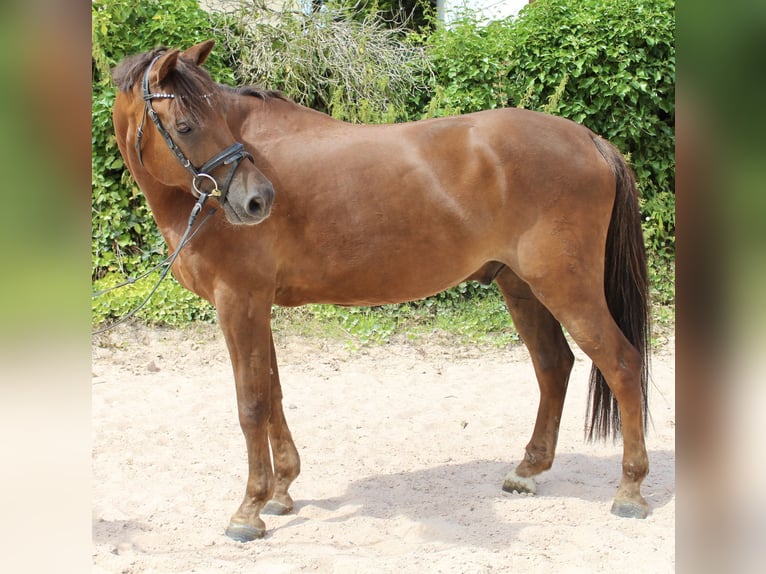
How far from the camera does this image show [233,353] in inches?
126

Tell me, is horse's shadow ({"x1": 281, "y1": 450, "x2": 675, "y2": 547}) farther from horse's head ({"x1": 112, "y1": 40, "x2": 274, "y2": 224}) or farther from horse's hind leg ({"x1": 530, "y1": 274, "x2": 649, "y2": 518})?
horse's head ({"x1": 112, "y1": 40, "x2": 274, "y2": 224})

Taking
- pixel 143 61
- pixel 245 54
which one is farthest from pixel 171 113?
pixel 245 54

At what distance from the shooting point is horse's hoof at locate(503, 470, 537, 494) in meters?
3.87

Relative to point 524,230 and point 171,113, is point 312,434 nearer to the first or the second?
point 524,230

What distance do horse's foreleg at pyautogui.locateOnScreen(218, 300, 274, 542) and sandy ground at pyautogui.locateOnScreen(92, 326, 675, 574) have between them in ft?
0.43

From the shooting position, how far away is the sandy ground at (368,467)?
120 inches

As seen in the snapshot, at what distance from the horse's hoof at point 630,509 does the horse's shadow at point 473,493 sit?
0.26ft

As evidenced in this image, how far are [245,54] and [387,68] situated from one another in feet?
5.23

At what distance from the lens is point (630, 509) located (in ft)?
11.4

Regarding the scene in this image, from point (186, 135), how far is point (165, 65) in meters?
0.28

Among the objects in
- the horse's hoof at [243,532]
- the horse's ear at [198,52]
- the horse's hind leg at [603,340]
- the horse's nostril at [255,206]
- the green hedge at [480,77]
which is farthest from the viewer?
the green hedge at [480,77]

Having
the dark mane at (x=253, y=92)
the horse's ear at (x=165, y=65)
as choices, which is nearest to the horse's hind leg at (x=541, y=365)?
the dark mane at (x=253, y=92)

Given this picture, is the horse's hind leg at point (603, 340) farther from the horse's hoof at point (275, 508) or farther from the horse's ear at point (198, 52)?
the horse's ear at point (198, 52)

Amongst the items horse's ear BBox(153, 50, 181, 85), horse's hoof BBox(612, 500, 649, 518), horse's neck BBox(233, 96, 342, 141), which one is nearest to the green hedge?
horse's neck BBox(233, 96, 342, 141)
